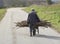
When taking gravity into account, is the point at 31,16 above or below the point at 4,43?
above

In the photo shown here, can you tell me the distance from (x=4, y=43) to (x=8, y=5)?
74930 millimetres

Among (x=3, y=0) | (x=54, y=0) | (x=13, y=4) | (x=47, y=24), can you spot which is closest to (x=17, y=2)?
(x=13, y=4)

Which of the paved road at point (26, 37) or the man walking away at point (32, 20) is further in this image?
the man walking away at point (32, 20)

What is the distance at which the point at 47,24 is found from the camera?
16.0m

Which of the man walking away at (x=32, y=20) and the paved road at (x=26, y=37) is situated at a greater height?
the man walking away at (x=32, y=20)

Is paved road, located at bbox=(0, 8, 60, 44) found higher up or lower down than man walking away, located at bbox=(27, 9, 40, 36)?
lower down

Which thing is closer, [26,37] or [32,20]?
[26,37]

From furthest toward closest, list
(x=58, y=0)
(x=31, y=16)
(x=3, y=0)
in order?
(x=3, y=0) → (x=58, y=0) → (x=31, y=16)

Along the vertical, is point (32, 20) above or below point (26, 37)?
above

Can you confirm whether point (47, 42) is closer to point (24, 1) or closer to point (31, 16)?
point (31, 16)

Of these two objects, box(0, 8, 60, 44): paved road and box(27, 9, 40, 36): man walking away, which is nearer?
box(0, 8, 60, 44): paved road

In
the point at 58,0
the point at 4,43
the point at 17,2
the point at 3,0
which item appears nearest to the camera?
the point at 4,43

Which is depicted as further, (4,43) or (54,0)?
(54,0)

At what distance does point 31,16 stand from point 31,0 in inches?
2910
